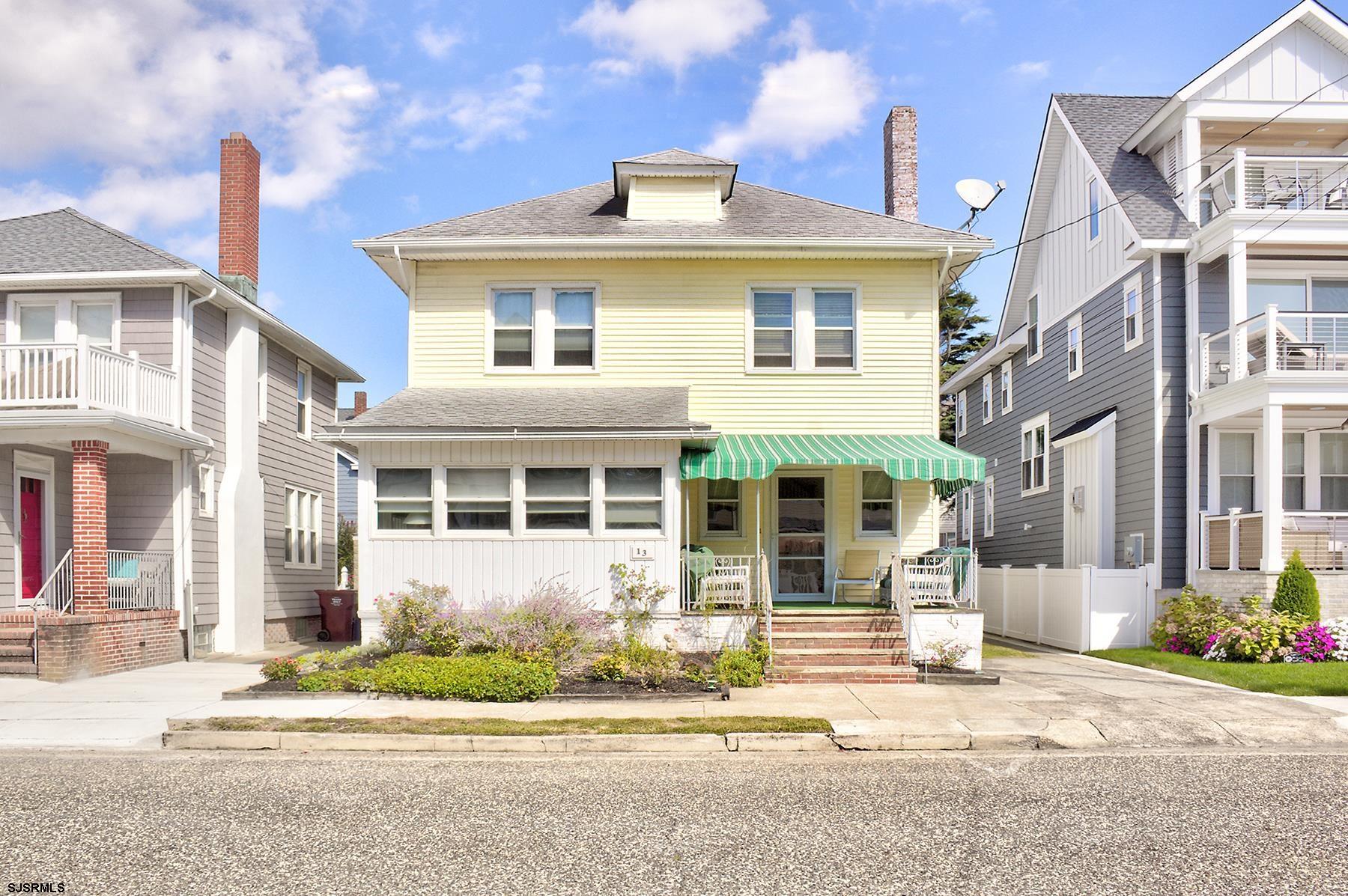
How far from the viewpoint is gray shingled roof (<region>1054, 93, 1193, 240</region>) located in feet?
61.1

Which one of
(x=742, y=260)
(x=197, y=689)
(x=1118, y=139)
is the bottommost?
(x=197, y=689)

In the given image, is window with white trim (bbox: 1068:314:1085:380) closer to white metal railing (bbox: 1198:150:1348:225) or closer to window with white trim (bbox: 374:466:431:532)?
white metal railing (bbox: 1198:150:1348:225)

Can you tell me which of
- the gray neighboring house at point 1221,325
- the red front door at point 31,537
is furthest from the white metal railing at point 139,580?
the gray neighboring house at point 1221,325

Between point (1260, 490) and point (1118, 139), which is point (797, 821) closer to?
point (1260, 490)

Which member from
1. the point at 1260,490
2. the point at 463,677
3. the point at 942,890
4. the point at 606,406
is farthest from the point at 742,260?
the point at 942,890

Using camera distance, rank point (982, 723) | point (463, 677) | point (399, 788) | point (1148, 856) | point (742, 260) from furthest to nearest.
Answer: point (742, 260), point (463, 677), point (982, 723), point (399, 788), point (1148, 856)

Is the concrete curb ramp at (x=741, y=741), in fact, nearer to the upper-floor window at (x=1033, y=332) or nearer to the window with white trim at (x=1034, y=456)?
the window with white trim at (x=1034, y=456)

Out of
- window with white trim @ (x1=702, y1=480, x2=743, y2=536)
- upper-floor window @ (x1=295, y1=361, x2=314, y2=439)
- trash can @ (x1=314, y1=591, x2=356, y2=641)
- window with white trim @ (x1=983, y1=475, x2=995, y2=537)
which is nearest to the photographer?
window with white trim @ (x1=702, y1=480, x2=743, y2=536)

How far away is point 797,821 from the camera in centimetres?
679

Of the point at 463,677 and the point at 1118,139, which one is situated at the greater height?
the point at 1118,139

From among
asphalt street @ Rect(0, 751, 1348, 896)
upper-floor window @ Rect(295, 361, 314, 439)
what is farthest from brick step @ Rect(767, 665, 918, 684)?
upper-floor window @ Rect(295, 361, 314, 439)

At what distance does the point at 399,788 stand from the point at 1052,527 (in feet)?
61.9

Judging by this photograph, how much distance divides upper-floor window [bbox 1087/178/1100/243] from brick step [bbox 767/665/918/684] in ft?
39.0

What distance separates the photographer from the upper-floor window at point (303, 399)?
74.7ft
